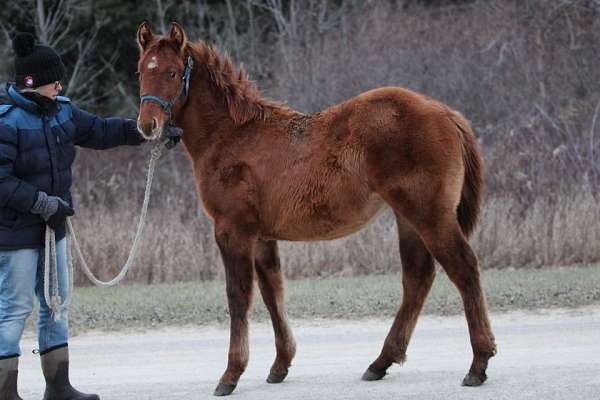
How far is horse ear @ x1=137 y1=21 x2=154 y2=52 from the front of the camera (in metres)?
6.75

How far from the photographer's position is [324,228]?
6613 millimetres

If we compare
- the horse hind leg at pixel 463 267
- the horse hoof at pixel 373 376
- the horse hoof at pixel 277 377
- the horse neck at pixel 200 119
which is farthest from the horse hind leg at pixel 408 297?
the horse neck at pixel 200 119

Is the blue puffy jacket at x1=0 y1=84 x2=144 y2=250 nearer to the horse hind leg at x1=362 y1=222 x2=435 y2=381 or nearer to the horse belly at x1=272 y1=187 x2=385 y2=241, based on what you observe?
the horse belly at x1=272 y1=187 x2=385 y2=241

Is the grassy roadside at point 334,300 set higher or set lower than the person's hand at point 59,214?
lower

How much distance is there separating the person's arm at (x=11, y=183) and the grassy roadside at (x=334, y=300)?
404 centimetres

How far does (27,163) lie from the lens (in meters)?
6.00

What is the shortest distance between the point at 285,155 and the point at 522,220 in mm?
6997

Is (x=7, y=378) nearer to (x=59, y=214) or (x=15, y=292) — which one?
(x=15, y=292)

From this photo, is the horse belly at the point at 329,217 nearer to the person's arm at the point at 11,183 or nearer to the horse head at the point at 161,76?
the horse head at the point at 161,76

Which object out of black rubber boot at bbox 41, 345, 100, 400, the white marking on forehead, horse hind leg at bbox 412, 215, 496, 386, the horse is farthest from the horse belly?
black rubber boot at bbox 41, 345, 100, 400

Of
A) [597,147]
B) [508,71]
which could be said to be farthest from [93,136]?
[508,71]

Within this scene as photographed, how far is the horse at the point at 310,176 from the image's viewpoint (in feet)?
20.6

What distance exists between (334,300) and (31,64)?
16.3ft

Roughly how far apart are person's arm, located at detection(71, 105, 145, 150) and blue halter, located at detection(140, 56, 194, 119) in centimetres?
22
